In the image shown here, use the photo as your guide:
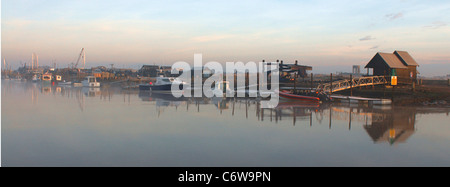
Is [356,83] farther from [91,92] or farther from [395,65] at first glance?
[91,92]

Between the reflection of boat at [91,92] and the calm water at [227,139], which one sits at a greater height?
the reflection of boat at [91,92]

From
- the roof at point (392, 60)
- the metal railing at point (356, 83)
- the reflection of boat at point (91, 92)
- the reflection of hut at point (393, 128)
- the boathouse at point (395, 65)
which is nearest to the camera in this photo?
the reflection of hut at point (393, 128)

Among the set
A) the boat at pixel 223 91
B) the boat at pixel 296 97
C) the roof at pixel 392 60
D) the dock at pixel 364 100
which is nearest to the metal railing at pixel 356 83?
the roof at pixel 392 60

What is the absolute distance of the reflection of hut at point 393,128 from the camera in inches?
626

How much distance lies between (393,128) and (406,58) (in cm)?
2991

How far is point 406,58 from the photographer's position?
43.8 metres

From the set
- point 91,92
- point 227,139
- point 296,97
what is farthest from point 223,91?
point 227,139

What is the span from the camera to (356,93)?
38.7 m

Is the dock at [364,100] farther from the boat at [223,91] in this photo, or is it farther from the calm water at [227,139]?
the boat at [223,91]

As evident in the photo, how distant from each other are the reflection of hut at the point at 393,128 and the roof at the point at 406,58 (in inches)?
848

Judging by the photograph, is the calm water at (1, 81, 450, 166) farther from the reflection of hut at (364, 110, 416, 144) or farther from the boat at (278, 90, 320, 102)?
the boat at (278, 90, 320, 102)
